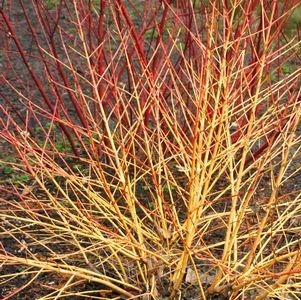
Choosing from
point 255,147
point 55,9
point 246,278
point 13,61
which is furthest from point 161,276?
point 55,9

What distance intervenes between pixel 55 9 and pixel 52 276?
523cm

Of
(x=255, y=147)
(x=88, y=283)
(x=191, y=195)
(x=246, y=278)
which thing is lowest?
(x=255, y=147)

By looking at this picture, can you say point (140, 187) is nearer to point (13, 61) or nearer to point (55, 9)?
point (13, 61)

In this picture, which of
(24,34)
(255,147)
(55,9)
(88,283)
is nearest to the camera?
(88,283)

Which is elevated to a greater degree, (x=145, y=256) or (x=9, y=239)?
(x=145, y=256)

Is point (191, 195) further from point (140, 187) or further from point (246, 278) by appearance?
point (140, 187)

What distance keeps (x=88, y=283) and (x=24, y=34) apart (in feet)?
15.4

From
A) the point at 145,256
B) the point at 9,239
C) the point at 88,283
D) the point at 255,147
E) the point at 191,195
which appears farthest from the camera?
the point at 255,147

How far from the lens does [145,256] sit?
346 centimetres

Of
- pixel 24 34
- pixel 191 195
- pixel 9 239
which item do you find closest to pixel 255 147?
pixel 9 239

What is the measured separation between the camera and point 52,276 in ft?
13.3

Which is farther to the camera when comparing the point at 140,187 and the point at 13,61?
the point at 13,61

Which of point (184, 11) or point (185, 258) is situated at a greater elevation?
point (184, 11)

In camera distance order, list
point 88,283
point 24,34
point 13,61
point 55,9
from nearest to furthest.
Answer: point 88,283, point 13,61, point 24,34, point 55,9
